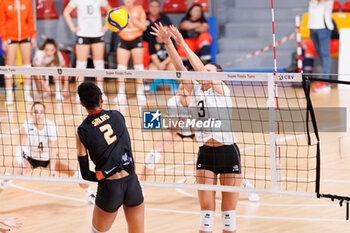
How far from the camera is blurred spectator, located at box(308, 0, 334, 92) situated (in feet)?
49.2

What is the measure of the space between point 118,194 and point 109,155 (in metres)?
0.33

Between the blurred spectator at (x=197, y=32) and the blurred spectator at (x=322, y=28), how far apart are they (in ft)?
7.84

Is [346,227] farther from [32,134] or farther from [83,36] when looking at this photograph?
[83,36]

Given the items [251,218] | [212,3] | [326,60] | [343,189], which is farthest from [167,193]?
[212,3]

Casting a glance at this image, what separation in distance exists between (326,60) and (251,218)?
851cm

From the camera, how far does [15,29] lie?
47.5ft

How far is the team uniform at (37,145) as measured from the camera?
8.25 m

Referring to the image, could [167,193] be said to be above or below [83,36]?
below

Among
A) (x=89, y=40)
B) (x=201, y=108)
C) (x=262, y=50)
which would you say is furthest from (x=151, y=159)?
(x=262, y=50)

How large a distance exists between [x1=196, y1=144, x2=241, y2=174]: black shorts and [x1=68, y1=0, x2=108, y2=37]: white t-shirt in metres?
8.68

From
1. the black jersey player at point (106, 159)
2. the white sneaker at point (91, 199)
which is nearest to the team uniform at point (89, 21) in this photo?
the white sneaker at point (91, 199)

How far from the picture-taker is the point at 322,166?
9469 millimetres

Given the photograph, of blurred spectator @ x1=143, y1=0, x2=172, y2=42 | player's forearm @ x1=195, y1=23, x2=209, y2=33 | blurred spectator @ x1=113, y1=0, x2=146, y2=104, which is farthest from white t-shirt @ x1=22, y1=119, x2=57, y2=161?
player's forearm @ x1=195, y1=23, x2=209, y2=33

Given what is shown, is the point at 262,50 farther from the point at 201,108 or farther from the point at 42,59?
the point at 201,108
